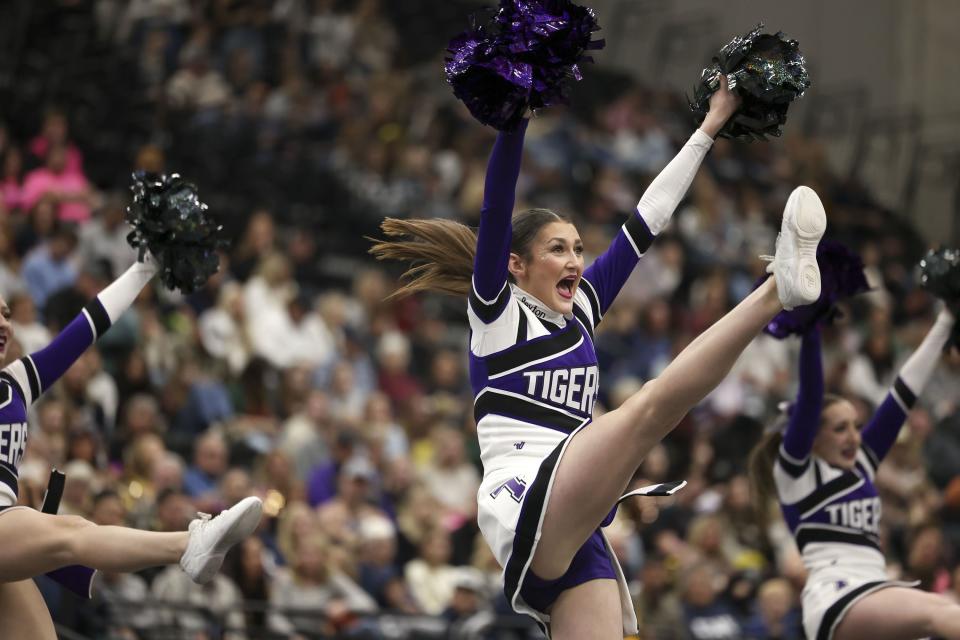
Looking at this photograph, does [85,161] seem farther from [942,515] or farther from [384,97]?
[942,515]

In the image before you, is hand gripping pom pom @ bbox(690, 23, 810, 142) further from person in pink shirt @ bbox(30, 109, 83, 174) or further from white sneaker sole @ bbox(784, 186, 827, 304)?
person in pink shirt @ bbox(30, 109, 83, 174)

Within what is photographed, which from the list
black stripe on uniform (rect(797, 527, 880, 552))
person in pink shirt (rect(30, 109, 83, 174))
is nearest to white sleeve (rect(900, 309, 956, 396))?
black stripe on uniform (rect(797, 527, 880, 552))

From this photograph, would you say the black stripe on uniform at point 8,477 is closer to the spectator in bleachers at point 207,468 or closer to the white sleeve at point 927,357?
the spectator in bleachers at point 207,468

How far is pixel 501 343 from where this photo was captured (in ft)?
13.4

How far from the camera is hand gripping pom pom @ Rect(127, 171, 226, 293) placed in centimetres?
511

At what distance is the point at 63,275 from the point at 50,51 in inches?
116

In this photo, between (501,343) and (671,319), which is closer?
(501,343)

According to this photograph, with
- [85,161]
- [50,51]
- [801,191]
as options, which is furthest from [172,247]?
[50,51]

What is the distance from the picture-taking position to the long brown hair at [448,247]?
4.32 meters

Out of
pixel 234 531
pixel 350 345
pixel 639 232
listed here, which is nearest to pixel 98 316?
pixel 234 531

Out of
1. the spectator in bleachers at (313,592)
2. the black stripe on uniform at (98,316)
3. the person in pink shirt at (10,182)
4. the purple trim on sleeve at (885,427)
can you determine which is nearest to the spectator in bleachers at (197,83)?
the person in pink shirt at (10,182)

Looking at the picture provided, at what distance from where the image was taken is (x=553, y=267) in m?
4.22

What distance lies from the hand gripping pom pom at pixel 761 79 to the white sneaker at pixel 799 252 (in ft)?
1.57

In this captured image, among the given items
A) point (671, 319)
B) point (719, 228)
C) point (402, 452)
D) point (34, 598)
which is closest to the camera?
point (34, 598)
